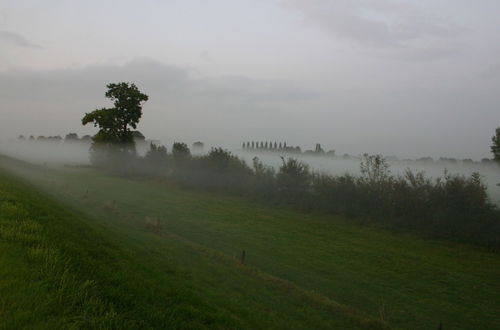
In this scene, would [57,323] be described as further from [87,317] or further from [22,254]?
[22,254]

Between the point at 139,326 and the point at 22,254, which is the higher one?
the point at 22,254

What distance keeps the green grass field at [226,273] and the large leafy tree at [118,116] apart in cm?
2889

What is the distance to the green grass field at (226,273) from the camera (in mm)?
4457

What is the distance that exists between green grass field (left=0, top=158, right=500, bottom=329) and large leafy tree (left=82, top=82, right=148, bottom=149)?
1138 inches

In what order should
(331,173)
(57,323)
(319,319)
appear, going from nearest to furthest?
1. (57,323)
2. (319,319)
3. (331,173)

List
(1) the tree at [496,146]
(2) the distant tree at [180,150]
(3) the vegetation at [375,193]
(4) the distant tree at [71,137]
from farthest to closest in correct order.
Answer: (4) the distant tree at [71,137]
(2) the distant tree at [180,150]
(1) the tree at [496,146]
(3) the vegetation at [375,193]

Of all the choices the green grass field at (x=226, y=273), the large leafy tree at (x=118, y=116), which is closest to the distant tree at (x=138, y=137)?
the large leafy tree at (x=118, y=116)

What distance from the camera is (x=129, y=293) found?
534 centimetres

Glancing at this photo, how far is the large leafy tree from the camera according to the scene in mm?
53000

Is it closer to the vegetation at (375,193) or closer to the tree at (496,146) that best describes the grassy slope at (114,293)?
the vegetation at (375,193)

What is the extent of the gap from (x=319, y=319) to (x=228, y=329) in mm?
4134

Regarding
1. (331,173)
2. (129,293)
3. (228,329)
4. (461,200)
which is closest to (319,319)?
(228,329)

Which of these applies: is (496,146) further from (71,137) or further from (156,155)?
(71,137)

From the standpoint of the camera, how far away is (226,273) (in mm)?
11586
